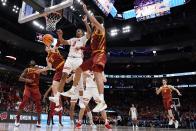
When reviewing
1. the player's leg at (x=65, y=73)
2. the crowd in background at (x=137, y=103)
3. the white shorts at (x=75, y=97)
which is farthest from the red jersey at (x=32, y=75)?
the crowd in background at (x=137, y=103)

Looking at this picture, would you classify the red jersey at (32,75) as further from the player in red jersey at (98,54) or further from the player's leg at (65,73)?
the player in red jersey at (98,54)

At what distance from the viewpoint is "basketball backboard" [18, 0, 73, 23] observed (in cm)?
1019

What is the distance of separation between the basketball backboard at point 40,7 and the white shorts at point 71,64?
3.14m

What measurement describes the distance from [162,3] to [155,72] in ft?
71.3

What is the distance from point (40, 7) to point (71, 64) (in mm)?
3901

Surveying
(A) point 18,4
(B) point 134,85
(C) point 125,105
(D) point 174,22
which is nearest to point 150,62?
(B) point 134,85

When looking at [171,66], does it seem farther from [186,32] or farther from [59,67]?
[59,67]

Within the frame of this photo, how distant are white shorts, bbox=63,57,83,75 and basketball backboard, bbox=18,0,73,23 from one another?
314 cm

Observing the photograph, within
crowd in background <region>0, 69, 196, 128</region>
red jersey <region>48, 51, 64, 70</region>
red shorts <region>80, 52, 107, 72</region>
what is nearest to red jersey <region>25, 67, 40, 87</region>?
red jersey <region>48, 51, 64, 70</region>

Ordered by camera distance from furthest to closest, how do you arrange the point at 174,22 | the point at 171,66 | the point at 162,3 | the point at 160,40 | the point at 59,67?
the point at 171,66, the point at 160,40, the point at 174,22, the point at 162,3, the point at 59,67

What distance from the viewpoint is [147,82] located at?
4100cm

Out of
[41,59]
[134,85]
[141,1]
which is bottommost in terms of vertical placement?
[134,85]

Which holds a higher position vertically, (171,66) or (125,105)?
(171,66)

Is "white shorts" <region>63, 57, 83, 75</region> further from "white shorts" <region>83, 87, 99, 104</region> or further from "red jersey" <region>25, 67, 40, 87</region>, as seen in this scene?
"red jersey" <region>25, 67, 40, 87</region>
